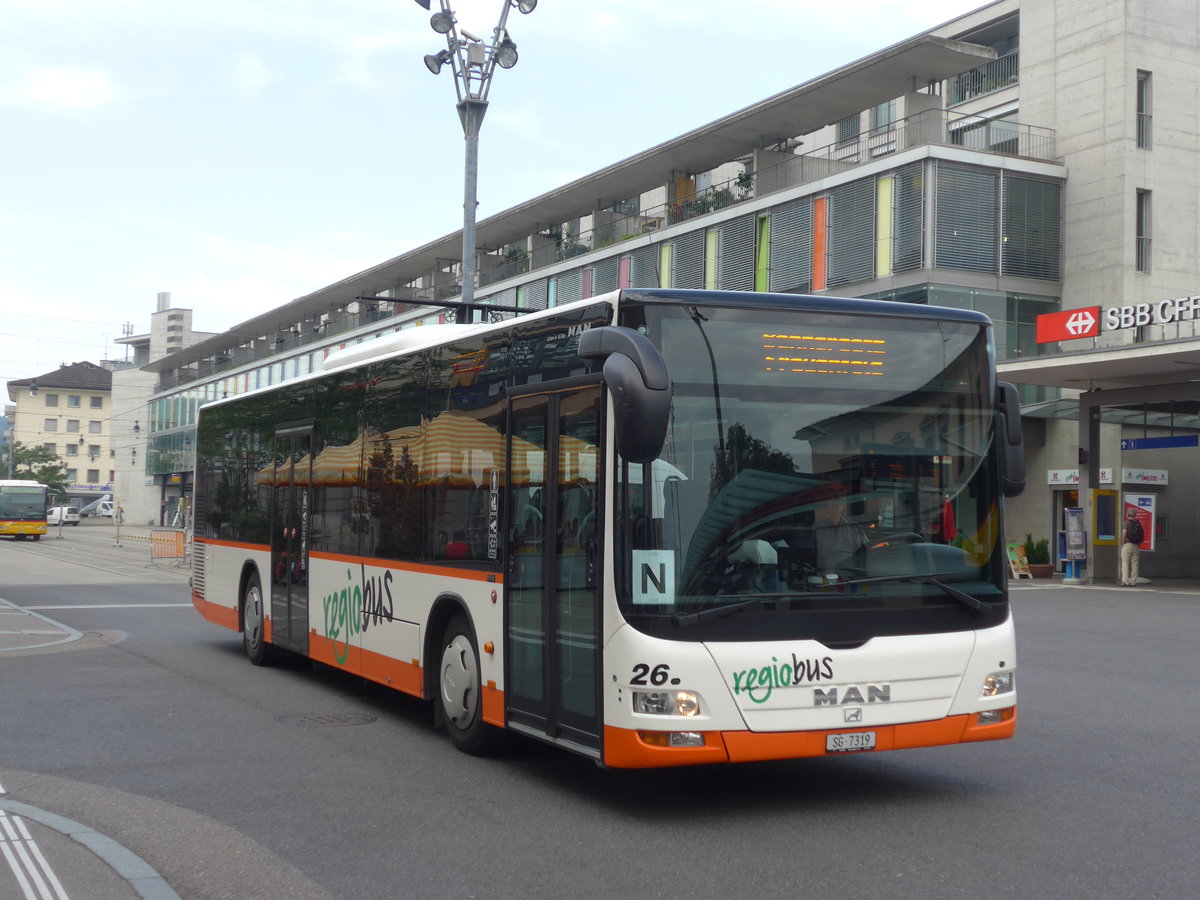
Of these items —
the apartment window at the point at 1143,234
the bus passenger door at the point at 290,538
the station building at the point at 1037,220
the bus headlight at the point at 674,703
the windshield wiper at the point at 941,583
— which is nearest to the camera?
the bus headlight at the point at 674,703

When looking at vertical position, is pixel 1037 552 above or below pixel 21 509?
above

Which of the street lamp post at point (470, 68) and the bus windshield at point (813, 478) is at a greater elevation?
the street lamp post at point (470, 68)

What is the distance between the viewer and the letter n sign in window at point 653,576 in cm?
693

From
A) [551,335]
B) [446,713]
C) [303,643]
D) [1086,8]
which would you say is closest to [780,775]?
[446,713]

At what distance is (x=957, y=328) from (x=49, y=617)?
52.8 feet

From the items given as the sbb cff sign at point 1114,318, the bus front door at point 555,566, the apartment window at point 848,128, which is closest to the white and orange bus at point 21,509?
the apartment window at point 848,128

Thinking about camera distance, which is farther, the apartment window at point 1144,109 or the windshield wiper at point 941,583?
the apartment window at point 1144,109

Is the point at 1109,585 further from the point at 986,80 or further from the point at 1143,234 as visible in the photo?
the point at 986,80

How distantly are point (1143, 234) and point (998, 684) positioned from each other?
33.9 meters

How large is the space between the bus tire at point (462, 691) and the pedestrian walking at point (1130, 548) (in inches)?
972

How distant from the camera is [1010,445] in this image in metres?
7.78

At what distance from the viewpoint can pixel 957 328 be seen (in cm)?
784

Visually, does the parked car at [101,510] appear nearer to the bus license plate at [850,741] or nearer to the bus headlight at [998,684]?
the bus headlight at [998,684]

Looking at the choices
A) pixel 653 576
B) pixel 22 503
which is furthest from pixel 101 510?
pixel 653 576
